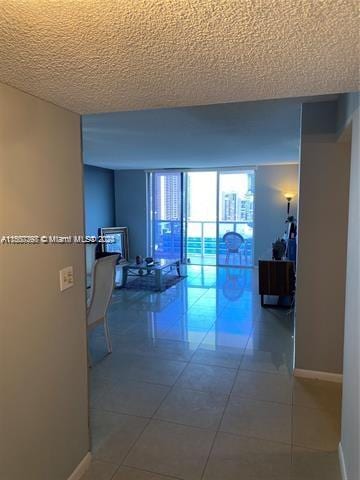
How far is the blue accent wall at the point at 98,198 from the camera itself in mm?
8109

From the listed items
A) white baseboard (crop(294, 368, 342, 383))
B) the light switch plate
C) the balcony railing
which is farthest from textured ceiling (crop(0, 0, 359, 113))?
the balcony railing

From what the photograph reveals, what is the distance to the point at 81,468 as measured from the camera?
2023mm

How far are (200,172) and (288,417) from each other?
7.01 meters

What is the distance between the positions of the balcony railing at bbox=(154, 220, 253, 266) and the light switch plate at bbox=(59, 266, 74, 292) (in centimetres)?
716

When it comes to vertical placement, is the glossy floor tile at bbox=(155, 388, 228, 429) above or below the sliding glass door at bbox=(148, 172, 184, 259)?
below

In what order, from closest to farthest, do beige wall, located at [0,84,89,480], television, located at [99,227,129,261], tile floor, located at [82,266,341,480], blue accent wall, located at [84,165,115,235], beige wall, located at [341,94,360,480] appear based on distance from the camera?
beige wall, located at [0,84,89,480]
beige wall, located at [341,94,360,480]
tile floor, located at [82,266,341,480]
blue accent wall, located at [84,165,115,235]
television, located at [99,227,129,261]

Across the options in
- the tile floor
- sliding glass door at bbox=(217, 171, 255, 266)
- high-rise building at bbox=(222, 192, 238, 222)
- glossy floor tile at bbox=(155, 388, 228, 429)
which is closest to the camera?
the tile floor

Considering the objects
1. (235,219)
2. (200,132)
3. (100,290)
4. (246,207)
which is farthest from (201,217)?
(100,290)

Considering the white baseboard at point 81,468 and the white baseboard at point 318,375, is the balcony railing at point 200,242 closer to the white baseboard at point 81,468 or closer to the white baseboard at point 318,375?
the white baseboard at point 318,375

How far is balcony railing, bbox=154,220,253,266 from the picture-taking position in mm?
8852

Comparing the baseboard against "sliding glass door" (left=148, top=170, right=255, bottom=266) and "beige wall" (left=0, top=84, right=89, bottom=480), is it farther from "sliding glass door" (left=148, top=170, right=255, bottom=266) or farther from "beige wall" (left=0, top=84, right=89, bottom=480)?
"sliding glass door" (left=148, top=170, right=255, bottom=266)

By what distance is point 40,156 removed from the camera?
164 cm

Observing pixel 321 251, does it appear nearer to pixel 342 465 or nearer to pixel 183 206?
pixel 342 465

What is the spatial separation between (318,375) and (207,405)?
1.13 metres
